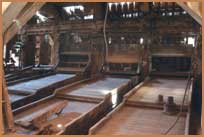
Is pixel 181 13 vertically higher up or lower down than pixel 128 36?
higher up

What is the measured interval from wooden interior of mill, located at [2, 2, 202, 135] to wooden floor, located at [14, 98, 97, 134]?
2 cm

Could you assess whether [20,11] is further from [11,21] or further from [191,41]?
[191,41]

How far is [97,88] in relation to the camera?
22.5ft

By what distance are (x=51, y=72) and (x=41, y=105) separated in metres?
4.20

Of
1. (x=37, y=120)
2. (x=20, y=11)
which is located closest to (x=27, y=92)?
(x=37, y=120)

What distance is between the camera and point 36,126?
163 inches

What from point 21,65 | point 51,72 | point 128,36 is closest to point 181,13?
point 128,36

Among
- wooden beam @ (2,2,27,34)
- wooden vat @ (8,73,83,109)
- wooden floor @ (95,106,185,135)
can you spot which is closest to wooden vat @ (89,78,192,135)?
wooden floor @ (95,106,185,135)

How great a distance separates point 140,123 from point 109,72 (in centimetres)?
487

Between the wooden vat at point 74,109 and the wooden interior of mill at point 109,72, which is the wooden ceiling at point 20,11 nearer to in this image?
the wooden interior of mill at point 109,72

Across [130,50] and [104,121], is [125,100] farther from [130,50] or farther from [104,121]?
[130,50]

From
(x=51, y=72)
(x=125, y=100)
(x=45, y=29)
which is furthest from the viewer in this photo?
(x=45, y=29)

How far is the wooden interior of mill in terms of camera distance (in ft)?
13.8

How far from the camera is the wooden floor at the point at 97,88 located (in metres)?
6.14
